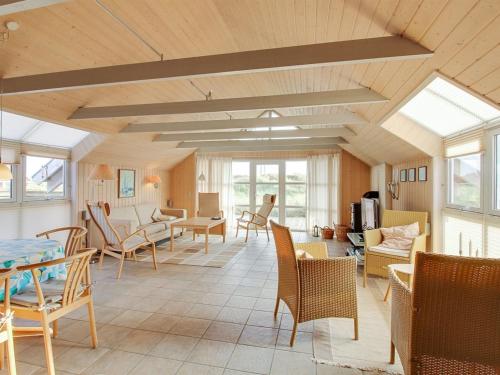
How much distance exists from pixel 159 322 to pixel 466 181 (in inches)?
143

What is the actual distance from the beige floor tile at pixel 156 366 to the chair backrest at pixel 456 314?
4.93ft

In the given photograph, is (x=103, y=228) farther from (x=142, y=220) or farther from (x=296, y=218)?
(x=296, y=218)

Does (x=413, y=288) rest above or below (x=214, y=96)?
below

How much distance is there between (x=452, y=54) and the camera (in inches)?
71.6

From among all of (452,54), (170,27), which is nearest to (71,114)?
(170,27)

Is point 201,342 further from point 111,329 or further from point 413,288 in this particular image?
point 413,288

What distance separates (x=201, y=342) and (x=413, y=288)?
5.33ft

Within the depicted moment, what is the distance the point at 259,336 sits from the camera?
234cm

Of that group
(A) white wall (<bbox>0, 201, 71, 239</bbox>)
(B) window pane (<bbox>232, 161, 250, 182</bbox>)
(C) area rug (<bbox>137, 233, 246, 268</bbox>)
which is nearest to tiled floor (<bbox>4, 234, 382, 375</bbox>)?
(C) area rug (<bbox>137, 233, 246, 268</bbox>)

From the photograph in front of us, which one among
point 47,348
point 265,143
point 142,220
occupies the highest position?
point 265,143

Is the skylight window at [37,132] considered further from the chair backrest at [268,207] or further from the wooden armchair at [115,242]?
the chair backrest at [268,207]

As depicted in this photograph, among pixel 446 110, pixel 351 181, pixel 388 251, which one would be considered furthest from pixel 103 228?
pixel 351 181

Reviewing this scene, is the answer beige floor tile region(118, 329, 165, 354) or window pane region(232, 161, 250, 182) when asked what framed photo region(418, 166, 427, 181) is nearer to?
beige floor tile region(118, 329, 165, 354)

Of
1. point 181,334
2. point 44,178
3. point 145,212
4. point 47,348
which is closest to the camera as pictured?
point 47,348
